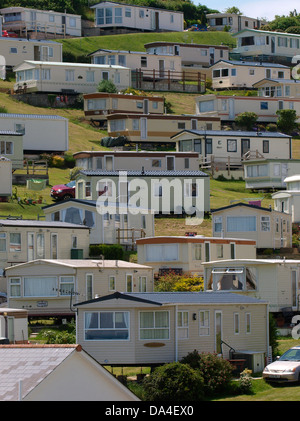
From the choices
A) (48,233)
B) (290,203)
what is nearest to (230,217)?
(290,203)

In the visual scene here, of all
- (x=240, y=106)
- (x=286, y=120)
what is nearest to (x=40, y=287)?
(x=286, y=120)

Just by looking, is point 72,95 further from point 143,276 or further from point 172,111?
point 143,276

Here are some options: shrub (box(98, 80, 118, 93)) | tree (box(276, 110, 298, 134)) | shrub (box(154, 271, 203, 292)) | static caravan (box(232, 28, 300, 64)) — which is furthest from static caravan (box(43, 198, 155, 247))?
static caravan (box(232, 28, 300, 64))

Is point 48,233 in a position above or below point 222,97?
below

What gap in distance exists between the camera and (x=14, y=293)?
2021 inches

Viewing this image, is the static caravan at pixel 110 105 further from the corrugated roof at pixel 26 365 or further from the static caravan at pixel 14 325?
the corrugated roof at pixel 26 365

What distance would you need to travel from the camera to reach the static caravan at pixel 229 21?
15988cm

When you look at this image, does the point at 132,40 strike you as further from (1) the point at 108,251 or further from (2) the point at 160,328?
(2) the point at 160,328

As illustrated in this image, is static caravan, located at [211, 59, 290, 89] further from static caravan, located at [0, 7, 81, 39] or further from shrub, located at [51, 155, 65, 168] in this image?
shrub, located at [51, 155, 65, 168]

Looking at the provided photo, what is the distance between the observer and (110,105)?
10100 centimetres

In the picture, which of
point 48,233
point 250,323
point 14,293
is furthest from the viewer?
point 48,233

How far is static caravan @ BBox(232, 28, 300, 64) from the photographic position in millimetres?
139500

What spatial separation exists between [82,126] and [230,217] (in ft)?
119

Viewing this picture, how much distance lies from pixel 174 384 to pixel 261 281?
14.7 meters
